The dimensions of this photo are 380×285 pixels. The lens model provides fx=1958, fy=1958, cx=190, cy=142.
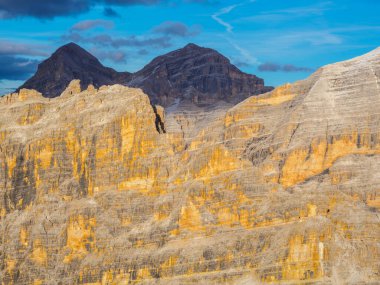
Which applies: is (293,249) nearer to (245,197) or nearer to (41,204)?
(245,197)

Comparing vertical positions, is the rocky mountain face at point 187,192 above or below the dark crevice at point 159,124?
below

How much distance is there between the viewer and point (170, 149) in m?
175

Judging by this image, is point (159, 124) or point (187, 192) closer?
point (187, 192)

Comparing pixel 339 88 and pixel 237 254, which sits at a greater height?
pixel 339 88

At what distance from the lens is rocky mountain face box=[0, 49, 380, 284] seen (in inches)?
6166

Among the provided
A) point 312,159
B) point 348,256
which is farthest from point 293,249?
point 312,159

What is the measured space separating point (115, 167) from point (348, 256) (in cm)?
3046

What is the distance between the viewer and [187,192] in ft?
543

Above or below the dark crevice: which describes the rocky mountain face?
below

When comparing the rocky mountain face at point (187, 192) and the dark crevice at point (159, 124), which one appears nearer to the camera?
the rocky mountain face at point (187, 192)

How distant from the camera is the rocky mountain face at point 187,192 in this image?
157 metres

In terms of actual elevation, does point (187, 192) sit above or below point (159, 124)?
below

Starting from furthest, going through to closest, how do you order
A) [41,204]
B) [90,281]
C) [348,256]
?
[41,204]
[90,281]
[348,256]

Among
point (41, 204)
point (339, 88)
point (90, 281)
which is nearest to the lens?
point (90, 281)
